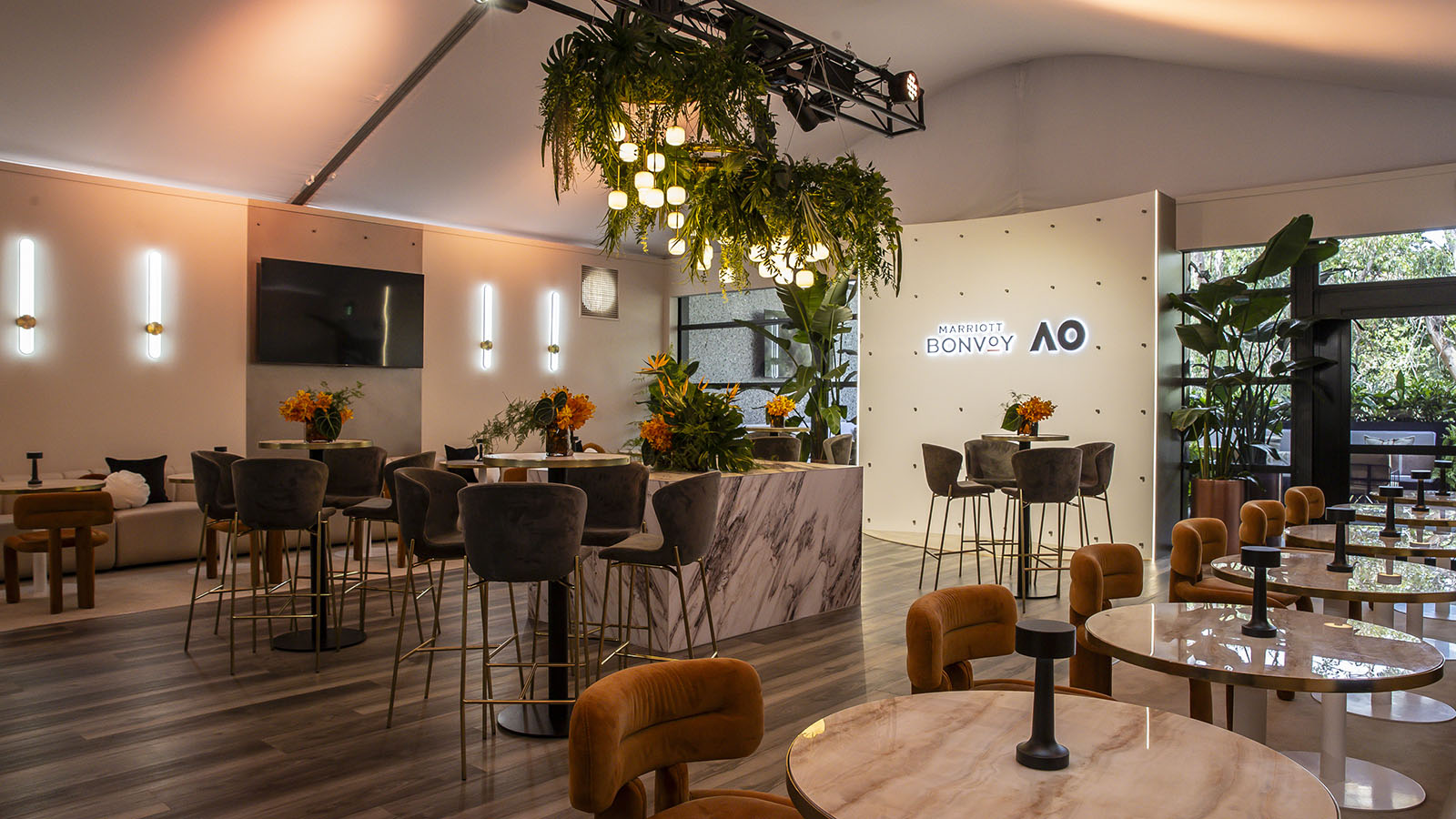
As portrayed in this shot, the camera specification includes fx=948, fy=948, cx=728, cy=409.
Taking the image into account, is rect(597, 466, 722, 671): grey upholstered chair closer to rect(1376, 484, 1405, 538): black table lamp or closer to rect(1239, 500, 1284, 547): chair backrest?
rect(1239, 500, 1284, 547): chair backrest

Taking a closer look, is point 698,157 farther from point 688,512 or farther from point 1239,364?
point 1239,364

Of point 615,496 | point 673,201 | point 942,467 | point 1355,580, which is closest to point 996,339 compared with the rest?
point 942,467

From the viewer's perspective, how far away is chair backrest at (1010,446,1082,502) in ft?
20.9

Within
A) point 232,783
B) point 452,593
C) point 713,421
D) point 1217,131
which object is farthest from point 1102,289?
point 232,783

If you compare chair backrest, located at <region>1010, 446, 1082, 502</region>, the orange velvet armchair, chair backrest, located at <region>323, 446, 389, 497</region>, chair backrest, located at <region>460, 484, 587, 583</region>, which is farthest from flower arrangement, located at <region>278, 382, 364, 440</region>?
chair backrest, located at <region>1010, 446, 1082, 502</region>

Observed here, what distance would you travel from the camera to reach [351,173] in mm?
9297

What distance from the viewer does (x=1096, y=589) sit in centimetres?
306

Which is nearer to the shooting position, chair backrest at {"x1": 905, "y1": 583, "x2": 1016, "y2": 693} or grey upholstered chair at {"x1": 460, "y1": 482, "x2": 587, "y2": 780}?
chair backrest at {"x1": 905, "y1": 583, "x2": 1016, "y2": 693}

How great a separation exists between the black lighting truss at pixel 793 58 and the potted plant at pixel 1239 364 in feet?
11.3

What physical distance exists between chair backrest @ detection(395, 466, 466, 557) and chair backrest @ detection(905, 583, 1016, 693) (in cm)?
228

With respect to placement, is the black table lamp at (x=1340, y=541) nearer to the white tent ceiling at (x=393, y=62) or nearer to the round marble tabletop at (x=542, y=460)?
the round marble tabletop at (x=542, y=460)

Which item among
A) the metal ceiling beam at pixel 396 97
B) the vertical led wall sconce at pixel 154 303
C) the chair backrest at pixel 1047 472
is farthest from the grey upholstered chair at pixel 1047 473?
the vertical led wall sconce at pixel 154 303

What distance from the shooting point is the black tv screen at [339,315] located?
9.20m

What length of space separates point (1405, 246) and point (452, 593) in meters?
8.09
